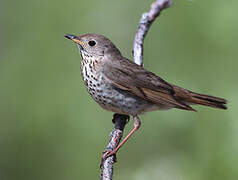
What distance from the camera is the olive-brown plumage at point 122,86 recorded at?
555 centimetres

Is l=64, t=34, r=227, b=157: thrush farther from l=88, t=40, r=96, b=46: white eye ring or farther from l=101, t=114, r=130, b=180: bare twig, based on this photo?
l=101, t=114, r=130, b=180: bare twig

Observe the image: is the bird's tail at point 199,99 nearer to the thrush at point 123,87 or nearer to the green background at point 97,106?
the thrush at point 123,87

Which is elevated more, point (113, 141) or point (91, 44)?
point (91, 44)

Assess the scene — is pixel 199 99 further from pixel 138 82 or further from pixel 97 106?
pixel 97 106

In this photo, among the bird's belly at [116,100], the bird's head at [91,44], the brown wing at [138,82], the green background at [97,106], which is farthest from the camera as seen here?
the green background at [97,106]

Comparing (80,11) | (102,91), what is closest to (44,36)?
(80,11)

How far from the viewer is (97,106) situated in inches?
275

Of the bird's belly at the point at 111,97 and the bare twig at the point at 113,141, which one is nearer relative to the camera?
the bare twig at the point at 113,141

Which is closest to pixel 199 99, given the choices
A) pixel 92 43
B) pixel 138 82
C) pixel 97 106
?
pixel 138 82

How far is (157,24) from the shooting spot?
8.09 m

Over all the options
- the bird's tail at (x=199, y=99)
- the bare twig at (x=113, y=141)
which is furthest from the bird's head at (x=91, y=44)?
the bird's tail at (x=199, y=99)

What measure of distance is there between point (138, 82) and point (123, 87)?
0.21 m

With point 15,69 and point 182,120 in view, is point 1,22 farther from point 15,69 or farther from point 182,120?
point 182,120

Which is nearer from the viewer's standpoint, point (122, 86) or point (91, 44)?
point (122, 86)
